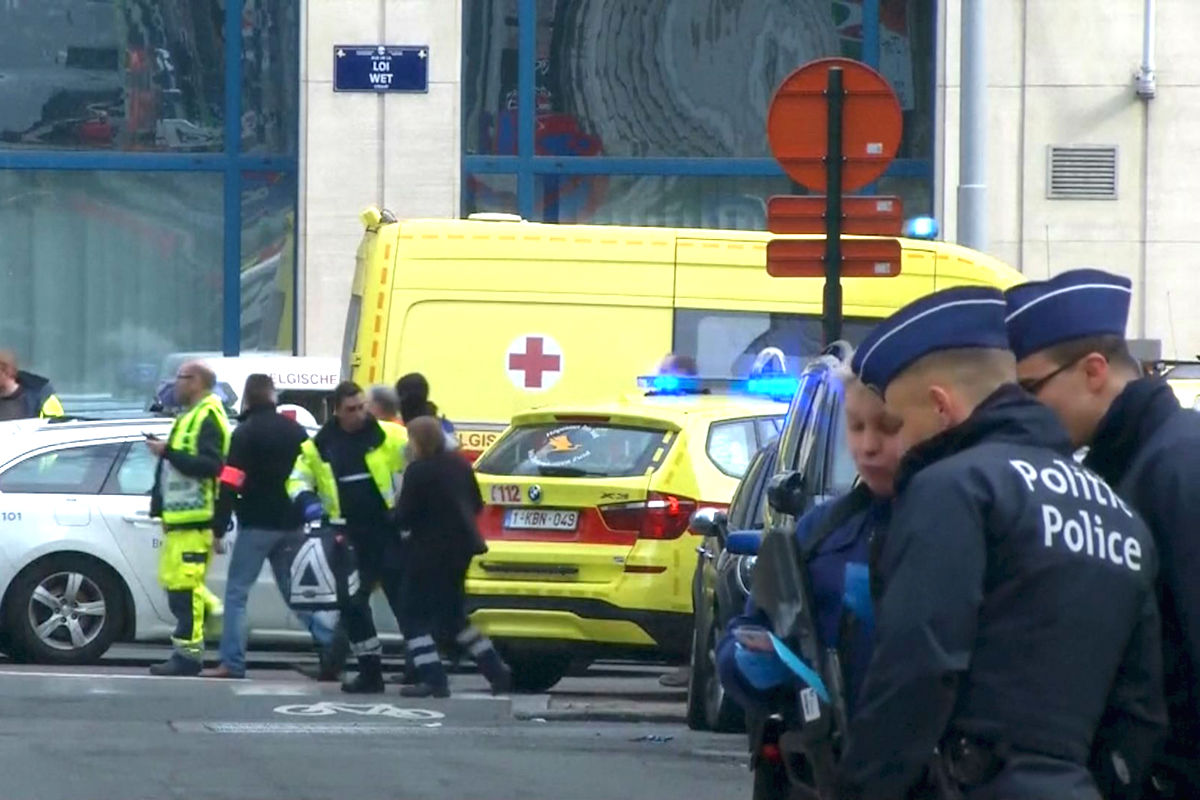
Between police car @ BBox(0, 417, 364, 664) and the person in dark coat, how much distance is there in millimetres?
11029

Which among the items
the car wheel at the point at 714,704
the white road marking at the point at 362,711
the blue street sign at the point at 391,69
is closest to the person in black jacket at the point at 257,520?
the white road marking at the point at 362,711

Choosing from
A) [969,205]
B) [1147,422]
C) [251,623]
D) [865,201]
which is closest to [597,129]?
[969,205]

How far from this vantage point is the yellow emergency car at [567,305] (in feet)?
54.1

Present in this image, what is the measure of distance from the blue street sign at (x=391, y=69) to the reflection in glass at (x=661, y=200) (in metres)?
1.76

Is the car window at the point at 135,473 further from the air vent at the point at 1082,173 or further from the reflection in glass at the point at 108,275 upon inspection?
the air vent at the point at 1082,173

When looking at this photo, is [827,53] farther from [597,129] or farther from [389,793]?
[389,793]

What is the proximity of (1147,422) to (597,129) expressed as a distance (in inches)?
794

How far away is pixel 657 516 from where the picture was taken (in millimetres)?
12977

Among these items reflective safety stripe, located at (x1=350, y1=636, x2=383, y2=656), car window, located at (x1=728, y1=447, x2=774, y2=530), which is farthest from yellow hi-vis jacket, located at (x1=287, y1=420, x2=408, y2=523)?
car window, located at (x1=728, y1=447, x2=774, y2=530)

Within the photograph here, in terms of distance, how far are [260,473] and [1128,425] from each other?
34.3 ft

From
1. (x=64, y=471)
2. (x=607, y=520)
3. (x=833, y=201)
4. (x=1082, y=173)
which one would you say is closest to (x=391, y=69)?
(x=1082, y=173)

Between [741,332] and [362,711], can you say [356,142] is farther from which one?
[362,711]

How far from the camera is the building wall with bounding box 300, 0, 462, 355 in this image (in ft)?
75.6

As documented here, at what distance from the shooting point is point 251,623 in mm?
15219
